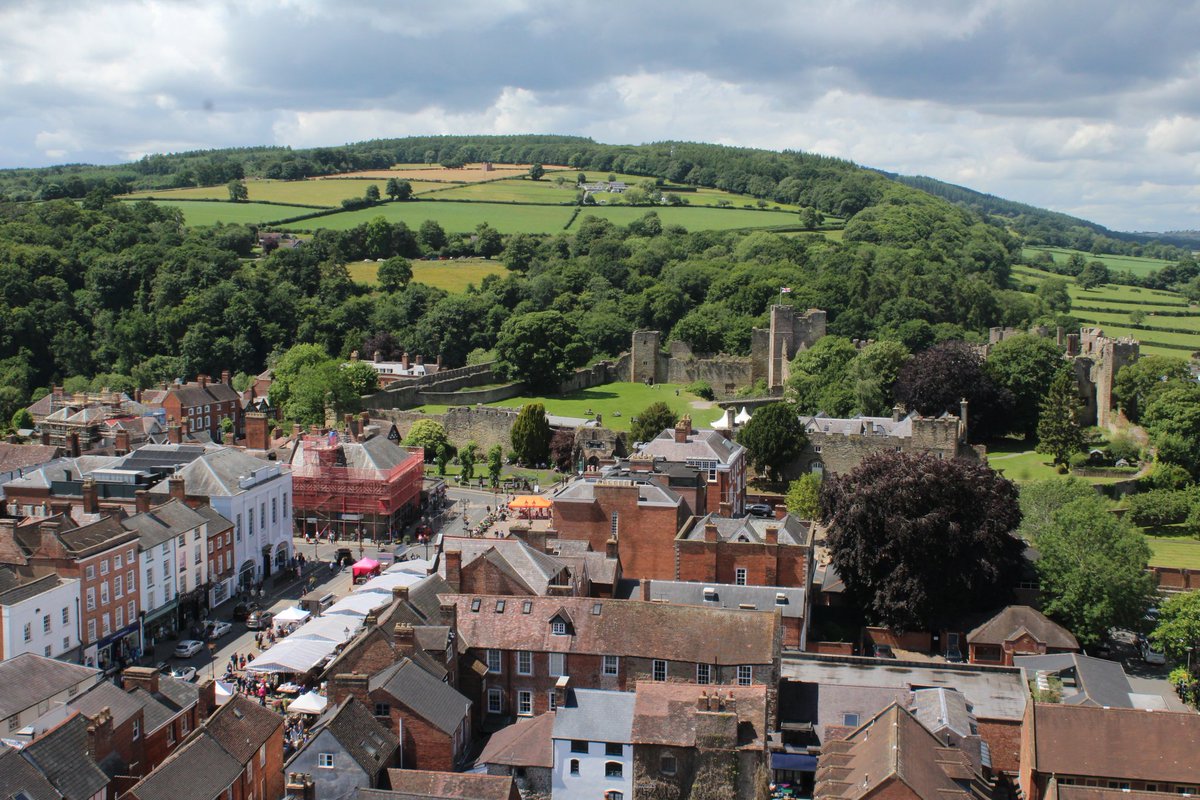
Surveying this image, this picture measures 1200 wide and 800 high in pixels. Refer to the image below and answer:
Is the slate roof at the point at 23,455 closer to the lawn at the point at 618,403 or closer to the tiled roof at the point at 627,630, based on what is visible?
the lawn at the point at 618,403

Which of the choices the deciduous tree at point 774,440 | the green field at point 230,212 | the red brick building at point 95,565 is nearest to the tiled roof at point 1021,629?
the deciduous tree at point 774,440

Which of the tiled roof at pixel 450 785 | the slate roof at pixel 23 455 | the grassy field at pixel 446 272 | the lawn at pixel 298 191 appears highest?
the lawn at pixel 298 191

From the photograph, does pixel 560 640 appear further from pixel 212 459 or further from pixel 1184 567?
pixel 1184 567

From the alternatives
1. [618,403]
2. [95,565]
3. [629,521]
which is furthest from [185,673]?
[618,403]

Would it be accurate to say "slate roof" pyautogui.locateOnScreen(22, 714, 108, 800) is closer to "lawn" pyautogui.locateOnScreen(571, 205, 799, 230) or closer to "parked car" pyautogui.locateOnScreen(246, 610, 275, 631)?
→ "parked car" pyautogui.locateOnScreen(246, 610, 275, 631)

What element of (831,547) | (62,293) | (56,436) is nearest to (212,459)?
(56,436)

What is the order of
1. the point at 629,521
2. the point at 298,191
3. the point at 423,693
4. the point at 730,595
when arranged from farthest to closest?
the point at 298,191
the point at 629,521
the point at 730,595
the point at 423,693

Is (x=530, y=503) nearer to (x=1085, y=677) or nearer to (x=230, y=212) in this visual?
(x=1085, y=677)
